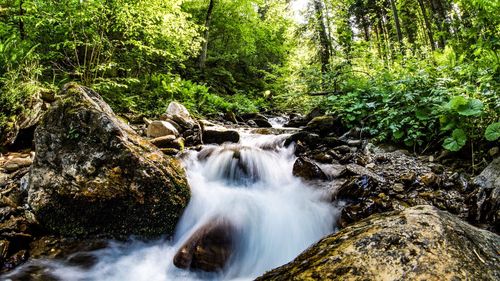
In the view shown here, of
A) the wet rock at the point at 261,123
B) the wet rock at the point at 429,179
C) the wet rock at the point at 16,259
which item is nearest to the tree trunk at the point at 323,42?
the wet rock at the point at 261,123

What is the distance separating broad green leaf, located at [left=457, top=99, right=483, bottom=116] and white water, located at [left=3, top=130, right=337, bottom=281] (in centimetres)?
203

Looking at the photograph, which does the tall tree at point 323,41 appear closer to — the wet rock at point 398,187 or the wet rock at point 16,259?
the wet rock at point 398,187

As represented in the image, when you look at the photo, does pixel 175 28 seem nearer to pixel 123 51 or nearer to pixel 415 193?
pixel 123 51

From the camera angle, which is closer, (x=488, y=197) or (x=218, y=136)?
(x=488, y=197)

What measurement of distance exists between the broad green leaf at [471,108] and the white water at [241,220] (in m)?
2.03

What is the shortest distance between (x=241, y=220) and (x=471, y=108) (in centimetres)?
321

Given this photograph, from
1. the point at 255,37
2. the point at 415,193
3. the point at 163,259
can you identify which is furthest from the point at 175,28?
the point at 255,37

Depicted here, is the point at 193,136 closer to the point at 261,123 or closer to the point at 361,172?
the point at 361,172

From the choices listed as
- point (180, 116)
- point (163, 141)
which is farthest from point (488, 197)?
point (180, 116)

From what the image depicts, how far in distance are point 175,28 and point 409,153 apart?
5938 mm

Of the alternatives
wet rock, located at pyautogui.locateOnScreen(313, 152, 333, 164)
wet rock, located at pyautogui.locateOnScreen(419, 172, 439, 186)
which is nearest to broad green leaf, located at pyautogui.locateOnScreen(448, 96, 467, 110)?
wet rock, located at pyautogui.locateOnScreen(419, 172, 439, 186)

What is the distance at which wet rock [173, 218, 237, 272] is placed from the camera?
3.28 meters

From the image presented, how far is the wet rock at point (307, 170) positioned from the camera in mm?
4578

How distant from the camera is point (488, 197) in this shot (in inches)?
124
